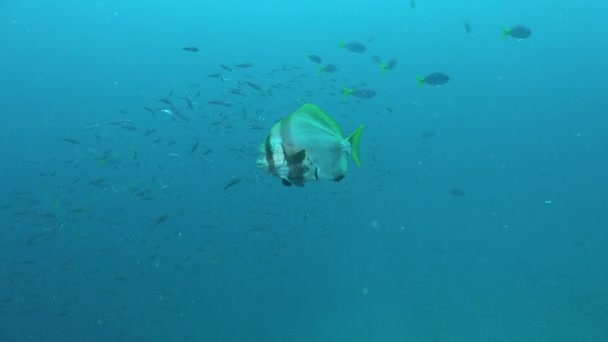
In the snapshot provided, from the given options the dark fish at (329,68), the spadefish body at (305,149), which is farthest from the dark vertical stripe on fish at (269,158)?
the dark fish at (329,68)

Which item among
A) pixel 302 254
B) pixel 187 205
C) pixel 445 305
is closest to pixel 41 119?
pixel 187 205

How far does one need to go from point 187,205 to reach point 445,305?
21.9 meters

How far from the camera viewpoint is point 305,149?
2152mm

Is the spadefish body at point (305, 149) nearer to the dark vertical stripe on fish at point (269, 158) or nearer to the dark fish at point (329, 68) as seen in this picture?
the dark vertical stripe on fish at point (269, 158)

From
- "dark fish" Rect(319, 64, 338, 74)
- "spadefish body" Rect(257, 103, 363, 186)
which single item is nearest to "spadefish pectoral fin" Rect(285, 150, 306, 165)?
"spadefish body" Rect(257, 103, 363, 186)

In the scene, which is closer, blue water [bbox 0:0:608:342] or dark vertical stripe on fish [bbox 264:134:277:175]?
dark vertical stripe on fish [bbox 264:134:277:175]

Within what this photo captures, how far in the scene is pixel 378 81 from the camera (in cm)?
5562

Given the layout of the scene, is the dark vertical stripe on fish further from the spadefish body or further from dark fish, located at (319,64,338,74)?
dark fish, located at (319,64,338,74)

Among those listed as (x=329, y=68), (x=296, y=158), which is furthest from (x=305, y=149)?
(x=329, y=68)

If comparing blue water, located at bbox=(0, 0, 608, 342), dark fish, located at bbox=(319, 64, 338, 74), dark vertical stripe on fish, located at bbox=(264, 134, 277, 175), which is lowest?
blue water, located at bbox=(0, 0, 608, 342)

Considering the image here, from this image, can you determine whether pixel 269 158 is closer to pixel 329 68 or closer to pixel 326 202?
pixel 329 68

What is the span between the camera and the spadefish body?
2.14m

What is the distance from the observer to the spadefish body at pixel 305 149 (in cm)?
214

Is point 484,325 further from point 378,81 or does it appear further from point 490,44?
point 490,44
